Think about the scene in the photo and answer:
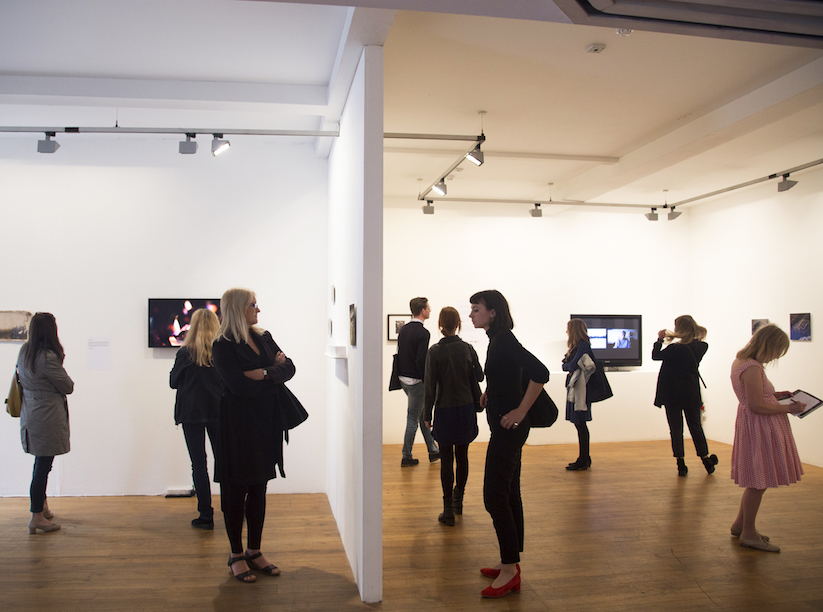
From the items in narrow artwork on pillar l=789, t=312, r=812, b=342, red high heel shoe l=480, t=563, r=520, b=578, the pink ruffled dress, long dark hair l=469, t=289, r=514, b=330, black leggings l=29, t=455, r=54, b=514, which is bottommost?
red high heel shoe l=480, t=563, r=520, b=578

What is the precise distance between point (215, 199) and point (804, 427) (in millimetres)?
7077

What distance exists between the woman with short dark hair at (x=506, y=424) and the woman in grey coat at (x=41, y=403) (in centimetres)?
324

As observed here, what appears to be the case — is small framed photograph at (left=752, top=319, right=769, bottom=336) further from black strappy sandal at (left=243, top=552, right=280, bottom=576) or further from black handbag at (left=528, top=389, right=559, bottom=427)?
black strappy sandal at (left=243, top=552, right=280, bottom=576)

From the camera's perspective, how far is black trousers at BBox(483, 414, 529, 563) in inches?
131

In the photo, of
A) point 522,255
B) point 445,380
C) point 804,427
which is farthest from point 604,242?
point 445,380

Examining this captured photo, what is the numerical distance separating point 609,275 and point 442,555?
19.7ft

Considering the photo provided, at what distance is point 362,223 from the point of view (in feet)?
11.2

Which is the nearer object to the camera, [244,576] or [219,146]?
[244,576]

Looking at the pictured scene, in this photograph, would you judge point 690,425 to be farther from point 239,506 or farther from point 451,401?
point 239,506

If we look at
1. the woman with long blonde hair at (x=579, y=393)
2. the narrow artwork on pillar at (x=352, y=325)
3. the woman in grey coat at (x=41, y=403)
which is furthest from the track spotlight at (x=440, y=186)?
the woman in grey coat at (x=41, y=403)

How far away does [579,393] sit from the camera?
652 cm

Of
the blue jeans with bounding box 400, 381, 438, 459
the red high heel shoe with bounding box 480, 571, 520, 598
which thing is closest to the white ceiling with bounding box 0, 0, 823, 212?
Answer: the blue jeans with bounding box 400, 381, 438, 459

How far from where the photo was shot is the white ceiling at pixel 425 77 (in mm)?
3629

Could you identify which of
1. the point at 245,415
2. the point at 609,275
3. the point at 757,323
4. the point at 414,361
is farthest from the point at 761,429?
the point at 609,275
